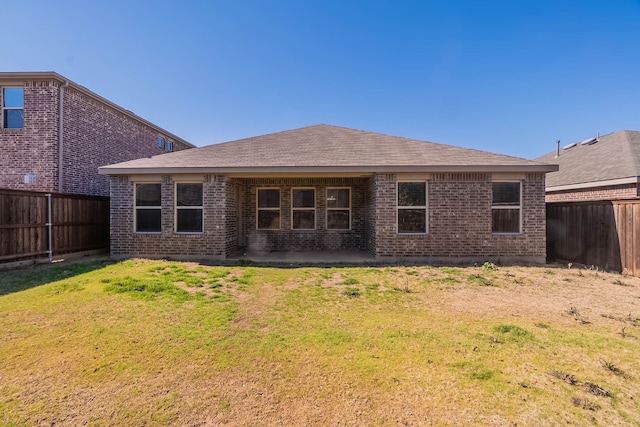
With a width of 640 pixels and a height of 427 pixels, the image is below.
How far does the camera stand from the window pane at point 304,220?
37.5 ft

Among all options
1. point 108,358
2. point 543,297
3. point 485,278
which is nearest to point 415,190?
point 485,278

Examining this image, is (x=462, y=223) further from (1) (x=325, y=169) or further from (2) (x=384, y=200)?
(1) (x=325, y=169)

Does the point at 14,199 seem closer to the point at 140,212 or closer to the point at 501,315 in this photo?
the point at 140,212

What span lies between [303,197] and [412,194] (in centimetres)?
419

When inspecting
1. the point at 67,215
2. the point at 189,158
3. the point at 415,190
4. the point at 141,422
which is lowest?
the point at 141,422

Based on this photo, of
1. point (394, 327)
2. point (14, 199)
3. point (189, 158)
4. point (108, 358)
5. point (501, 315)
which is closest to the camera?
point (108, 358)

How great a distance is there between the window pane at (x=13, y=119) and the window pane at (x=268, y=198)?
29.2 feet

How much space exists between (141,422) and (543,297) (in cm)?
650

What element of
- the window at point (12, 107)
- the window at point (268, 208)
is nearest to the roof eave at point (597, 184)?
the window at point (268, 208)

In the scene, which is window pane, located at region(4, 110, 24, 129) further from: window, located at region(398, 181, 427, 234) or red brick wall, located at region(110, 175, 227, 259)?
window, located at region(398, 181, 427, 234)

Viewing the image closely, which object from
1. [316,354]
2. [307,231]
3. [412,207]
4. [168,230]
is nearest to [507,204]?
[412,207]

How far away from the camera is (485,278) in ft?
23.0

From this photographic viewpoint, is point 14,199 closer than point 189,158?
Yes

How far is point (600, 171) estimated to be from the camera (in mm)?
11320
